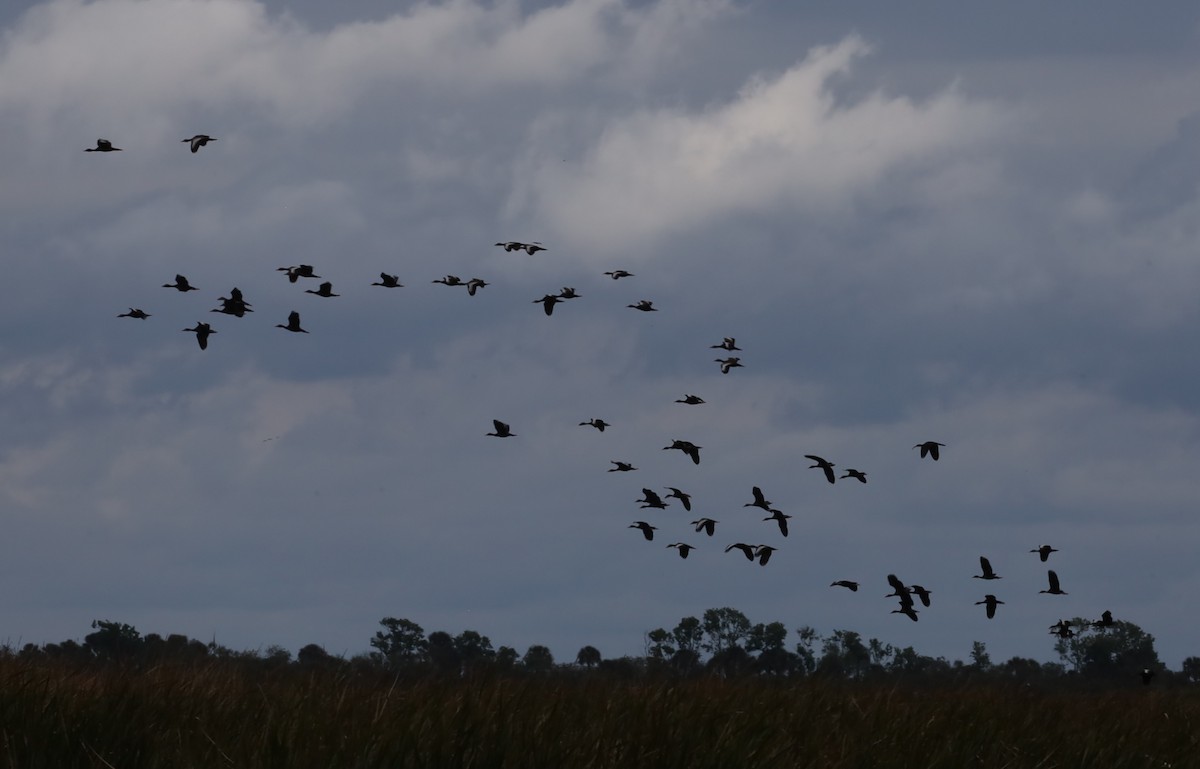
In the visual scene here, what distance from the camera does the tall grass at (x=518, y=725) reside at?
1246 cm

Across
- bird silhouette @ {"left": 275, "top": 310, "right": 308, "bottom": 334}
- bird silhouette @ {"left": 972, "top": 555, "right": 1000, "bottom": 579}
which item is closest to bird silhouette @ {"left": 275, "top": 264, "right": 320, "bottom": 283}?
bird silhouette @ {"left": 275, "top": 310, "right": 308, "bottom": 334}

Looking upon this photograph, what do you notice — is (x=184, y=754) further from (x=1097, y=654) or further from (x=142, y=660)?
(x=1097, y=654)

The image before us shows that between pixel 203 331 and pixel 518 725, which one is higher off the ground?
pixel 203 331

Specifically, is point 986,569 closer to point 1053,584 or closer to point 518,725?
point 1053,584

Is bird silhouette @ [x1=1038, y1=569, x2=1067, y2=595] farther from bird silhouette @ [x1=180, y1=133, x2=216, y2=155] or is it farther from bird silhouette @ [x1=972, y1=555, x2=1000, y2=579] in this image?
bird silhouette @ [x1=180, y1=133, x2=216, y2=155]

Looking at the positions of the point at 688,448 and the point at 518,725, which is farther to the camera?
the point at 688,448

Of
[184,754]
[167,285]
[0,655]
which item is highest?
[167,285]

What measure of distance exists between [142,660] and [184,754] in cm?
602

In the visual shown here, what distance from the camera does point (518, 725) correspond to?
1330 centimetres

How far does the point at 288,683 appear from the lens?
637 inches

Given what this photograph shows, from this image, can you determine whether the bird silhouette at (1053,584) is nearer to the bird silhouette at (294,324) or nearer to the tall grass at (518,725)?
the tall grass at (518,725)

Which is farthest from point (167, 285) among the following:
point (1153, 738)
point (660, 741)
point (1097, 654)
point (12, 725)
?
point (1097, 654)

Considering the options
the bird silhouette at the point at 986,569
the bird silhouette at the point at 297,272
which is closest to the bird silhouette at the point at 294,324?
the bird silhouette at the point at 297,272

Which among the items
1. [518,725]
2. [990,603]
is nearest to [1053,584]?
[990,603]
